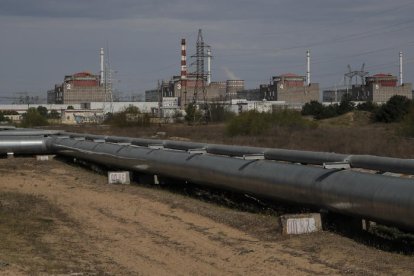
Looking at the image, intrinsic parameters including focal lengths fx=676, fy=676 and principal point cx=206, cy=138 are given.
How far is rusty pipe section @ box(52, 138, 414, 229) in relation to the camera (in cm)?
828

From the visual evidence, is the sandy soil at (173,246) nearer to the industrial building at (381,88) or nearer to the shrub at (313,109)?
the shrub at (313,109)

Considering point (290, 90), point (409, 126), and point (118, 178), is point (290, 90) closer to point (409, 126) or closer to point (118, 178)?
point (409, 126)

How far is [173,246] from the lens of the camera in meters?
9.03

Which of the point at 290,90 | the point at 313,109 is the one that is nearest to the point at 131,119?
the point at 313,109

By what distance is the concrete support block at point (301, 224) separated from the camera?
31.1 feet

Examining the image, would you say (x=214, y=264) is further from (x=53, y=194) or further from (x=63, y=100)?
(x=63, y=100)

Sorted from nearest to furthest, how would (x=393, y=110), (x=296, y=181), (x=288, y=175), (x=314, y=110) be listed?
(x=296, y=181) → (x=288, y=175) → (x=393, y=110) → (x=314, y=110)

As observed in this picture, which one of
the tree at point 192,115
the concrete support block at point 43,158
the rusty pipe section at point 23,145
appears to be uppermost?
the tree at point 192,115

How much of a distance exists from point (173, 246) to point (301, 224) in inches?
73.6

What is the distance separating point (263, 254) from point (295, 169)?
2773 mm

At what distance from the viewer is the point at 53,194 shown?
52.4 ft

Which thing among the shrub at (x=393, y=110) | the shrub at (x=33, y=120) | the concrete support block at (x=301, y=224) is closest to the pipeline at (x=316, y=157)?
the concrete support block at (x=301, y=224)

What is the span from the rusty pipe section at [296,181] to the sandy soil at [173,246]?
0.45 metres

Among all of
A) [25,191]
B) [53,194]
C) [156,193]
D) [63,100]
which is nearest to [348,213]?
[156,193]
